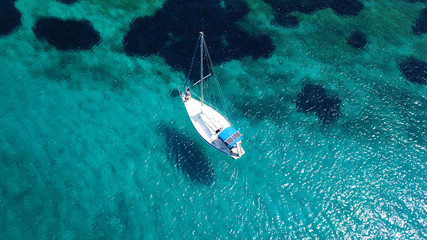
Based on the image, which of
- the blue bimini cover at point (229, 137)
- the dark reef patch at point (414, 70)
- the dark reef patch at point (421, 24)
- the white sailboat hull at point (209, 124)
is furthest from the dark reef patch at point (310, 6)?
the blue bimini cover at point (229, 137)

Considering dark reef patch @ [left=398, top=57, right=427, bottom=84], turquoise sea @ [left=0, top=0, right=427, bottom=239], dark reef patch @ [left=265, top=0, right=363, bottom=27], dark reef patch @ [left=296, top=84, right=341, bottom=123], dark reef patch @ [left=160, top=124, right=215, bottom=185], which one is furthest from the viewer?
dark reef patch @ [left=265, top=0, right=363, bottom=27]

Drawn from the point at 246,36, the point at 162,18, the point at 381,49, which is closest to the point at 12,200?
the point at 162,18

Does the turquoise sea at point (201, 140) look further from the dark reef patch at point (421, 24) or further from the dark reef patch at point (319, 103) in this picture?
the dark reef patch at point (421, 24)

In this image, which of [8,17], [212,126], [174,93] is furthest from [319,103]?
[8,17]

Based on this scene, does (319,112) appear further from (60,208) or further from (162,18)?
(60,208)

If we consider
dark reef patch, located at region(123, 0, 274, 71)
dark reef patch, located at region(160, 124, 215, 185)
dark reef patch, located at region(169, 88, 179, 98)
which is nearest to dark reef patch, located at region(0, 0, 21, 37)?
dark reef patch, located at region(123, 0, 274, 71)

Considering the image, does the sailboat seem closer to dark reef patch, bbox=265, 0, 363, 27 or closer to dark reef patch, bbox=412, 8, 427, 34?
dark reef patch, bbox=265, 0, 363, 27

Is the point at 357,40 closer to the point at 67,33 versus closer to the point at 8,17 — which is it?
the point at 67,33
